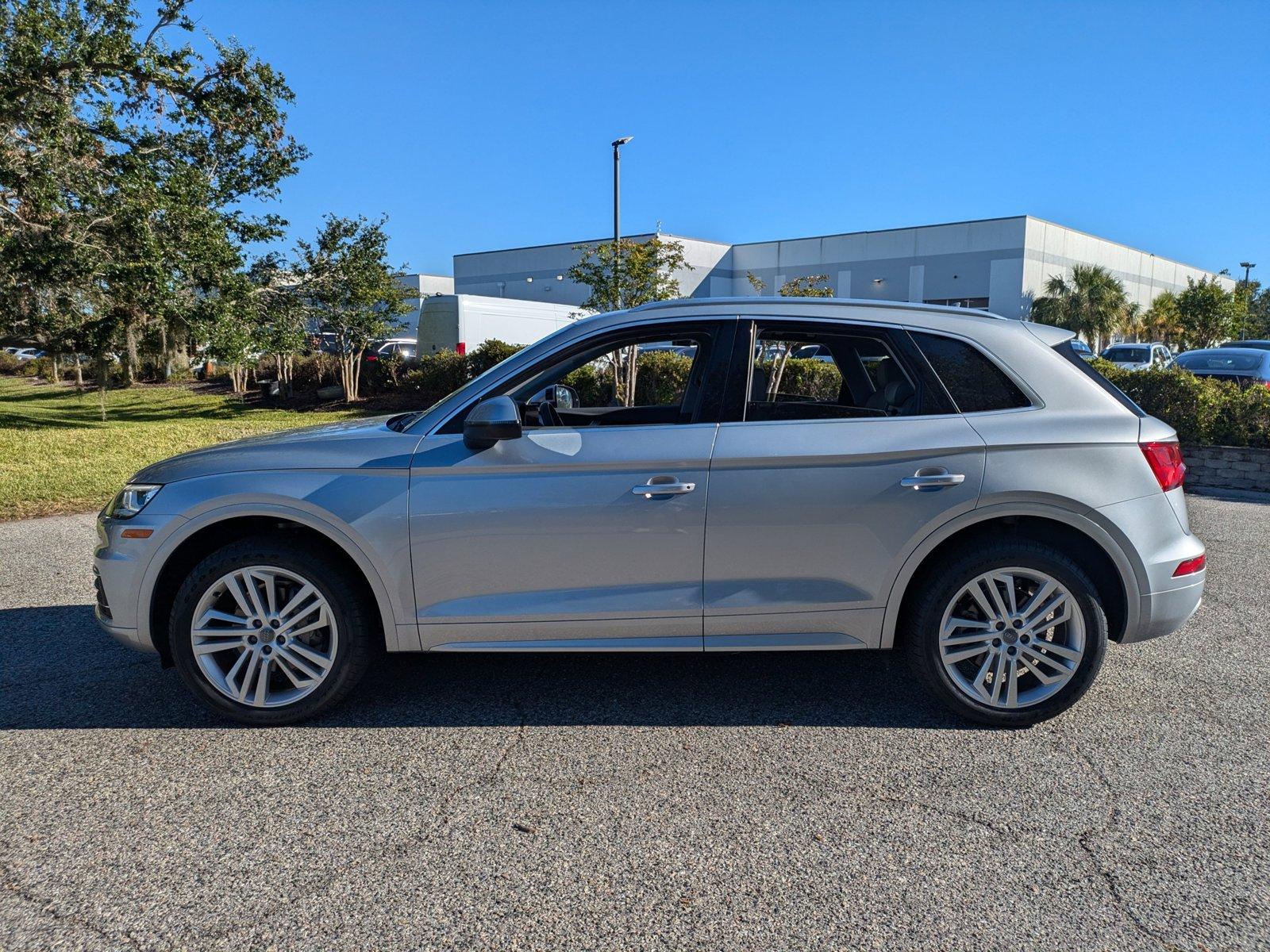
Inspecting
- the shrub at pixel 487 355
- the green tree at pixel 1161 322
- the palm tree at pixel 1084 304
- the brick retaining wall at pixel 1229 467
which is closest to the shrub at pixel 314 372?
the shrub at pixel 487 355

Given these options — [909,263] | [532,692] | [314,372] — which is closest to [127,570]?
[532,692]

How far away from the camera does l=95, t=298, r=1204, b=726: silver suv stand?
3605mm

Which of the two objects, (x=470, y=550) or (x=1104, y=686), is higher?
(x=470, y=550)

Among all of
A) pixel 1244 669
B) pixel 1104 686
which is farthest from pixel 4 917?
pixel 1244 669

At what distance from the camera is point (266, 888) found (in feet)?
8.65

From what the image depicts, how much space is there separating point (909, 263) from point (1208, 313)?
15142 millimetres

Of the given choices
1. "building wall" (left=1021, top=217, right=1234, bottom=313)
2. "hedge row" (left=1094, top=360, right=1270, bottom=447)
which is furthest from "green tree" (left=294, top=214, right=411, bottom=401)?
"building wall" (left=1021, top=217, right=1234, bottom=313)

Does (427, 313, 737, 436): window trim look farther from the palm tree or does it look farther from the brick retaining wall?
the palm tree

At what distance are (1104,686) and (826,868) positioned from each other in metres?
2.27

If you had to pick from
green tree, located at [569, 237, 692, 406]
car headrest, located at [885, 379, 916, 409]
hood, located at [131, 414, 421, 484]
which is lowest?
hood, located at [131, 414, 421, 484]

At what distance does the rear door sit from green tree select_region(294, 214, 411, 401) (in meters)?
17.2

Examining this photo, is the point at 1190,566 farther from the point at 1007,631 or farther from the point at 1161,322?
the point at 1161,322

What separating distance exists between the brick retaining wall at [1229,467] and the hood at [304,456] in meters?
10.4

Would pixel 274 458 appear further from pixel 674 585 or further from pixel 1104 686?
pixel 1104 686
